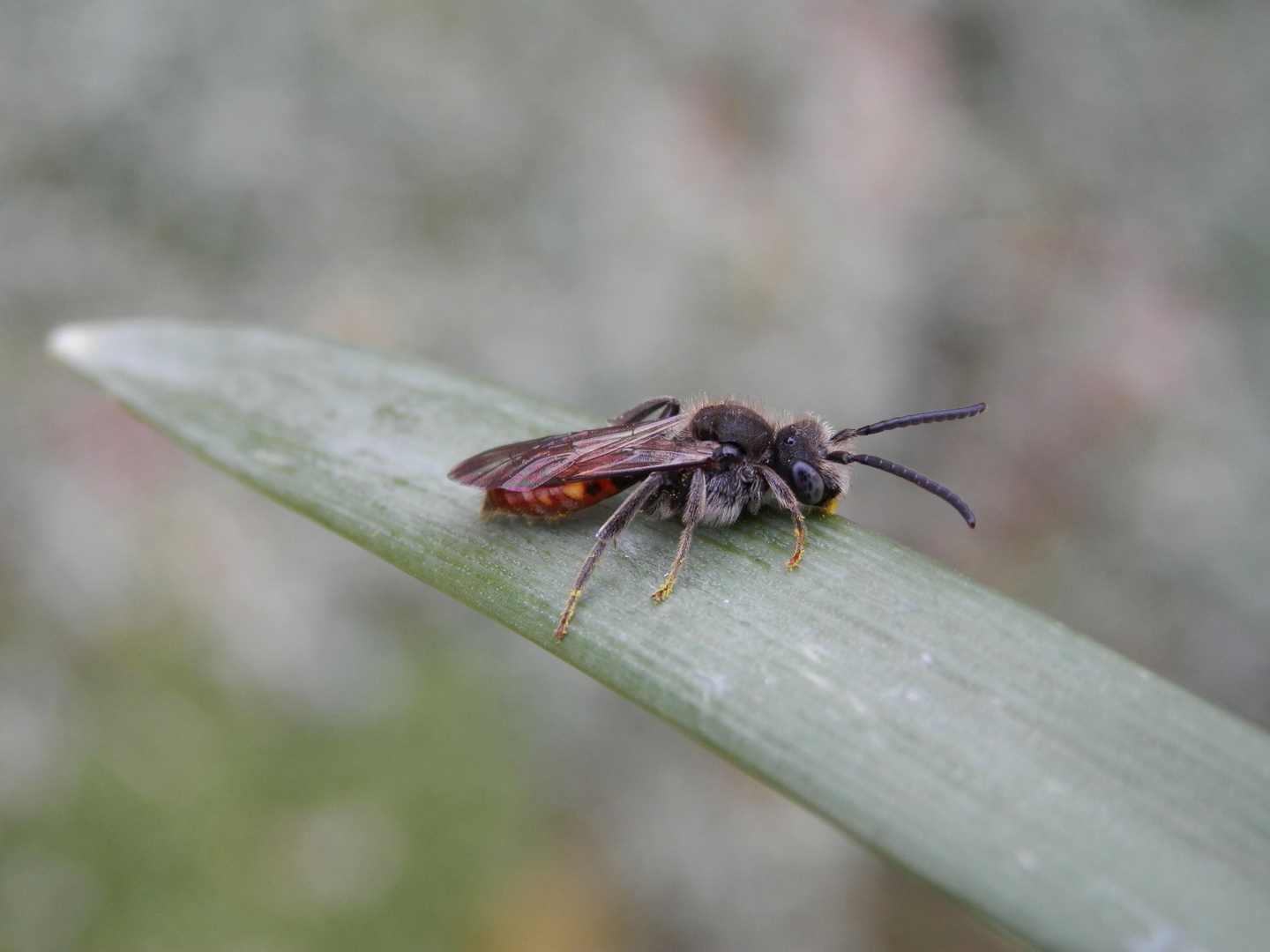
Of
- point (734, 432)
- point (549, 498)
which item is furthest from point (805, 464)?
point (549, 498)

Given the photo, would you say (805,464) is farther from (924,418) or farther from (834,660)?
(834,660)

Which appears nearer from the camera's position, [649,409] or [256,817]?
[649,409]

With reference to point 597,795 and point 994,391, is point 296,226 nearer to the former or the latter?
point 597,795

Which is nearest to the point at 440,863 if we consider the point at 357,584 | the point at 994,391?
the point at 357,584

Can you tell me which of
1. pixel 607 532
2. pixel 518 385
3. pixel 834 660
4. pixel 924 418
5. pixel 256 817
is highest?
pixel 924 418

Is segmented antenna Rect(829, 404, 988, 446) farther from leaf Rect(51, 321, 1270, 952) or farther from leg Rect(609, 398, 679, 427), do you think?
leg Rect(609, 398, 679, 427)

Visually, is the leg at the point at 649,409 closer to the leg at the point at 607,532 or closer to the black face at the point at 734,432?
the black face at the point at 734,432
